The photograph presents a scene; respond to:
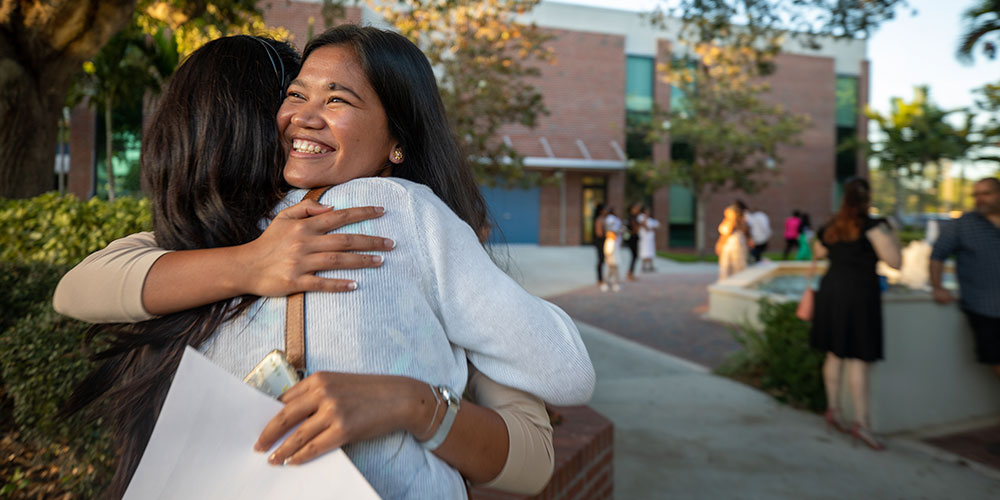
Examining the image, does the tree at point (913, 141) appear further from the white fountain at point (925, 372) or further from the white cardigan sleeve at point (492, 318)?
the white cardigan sleeve at point (492, 318)

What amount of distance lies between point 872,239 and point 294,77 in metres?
4.73

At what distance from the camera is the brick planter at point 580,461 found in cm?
295

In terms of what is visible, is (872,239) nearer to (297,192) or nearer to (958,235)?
(958,235)

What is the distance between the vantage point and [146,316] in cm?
120

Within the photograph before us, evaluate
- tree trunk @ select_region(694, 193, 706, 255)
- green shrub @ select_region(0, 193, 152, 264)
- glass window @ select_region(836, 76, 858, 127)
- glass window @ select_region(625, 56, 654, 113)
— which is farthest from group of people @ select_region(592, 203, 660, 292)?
glass window @ select_region(836, 76, 858, 127)

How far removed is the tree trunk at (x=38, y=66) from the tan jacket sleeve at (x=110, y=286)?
154 inches

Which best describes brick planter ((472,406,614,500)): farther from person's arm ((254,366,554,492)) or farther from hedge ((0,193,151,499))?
person's arm ((254,366,554,492))

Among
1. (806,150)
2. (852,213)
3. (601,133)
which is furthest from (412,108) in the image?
(806,150)

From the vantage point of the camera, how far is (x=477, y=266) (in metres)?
1.12

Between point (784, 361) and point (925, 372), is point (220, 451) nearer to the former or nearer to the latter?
point (925, 372)

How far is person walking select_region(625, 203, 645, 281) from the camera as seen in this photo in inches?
653

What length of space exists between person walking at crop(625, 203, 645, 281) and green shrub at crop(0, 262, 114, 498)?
14.7 m

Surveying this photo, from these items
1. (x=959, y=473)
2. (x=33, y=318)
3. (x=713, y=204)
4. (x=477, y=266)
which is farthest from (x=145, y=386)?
(x=713, y=204)

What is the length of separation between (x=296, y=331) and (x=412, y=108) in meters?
0.52
